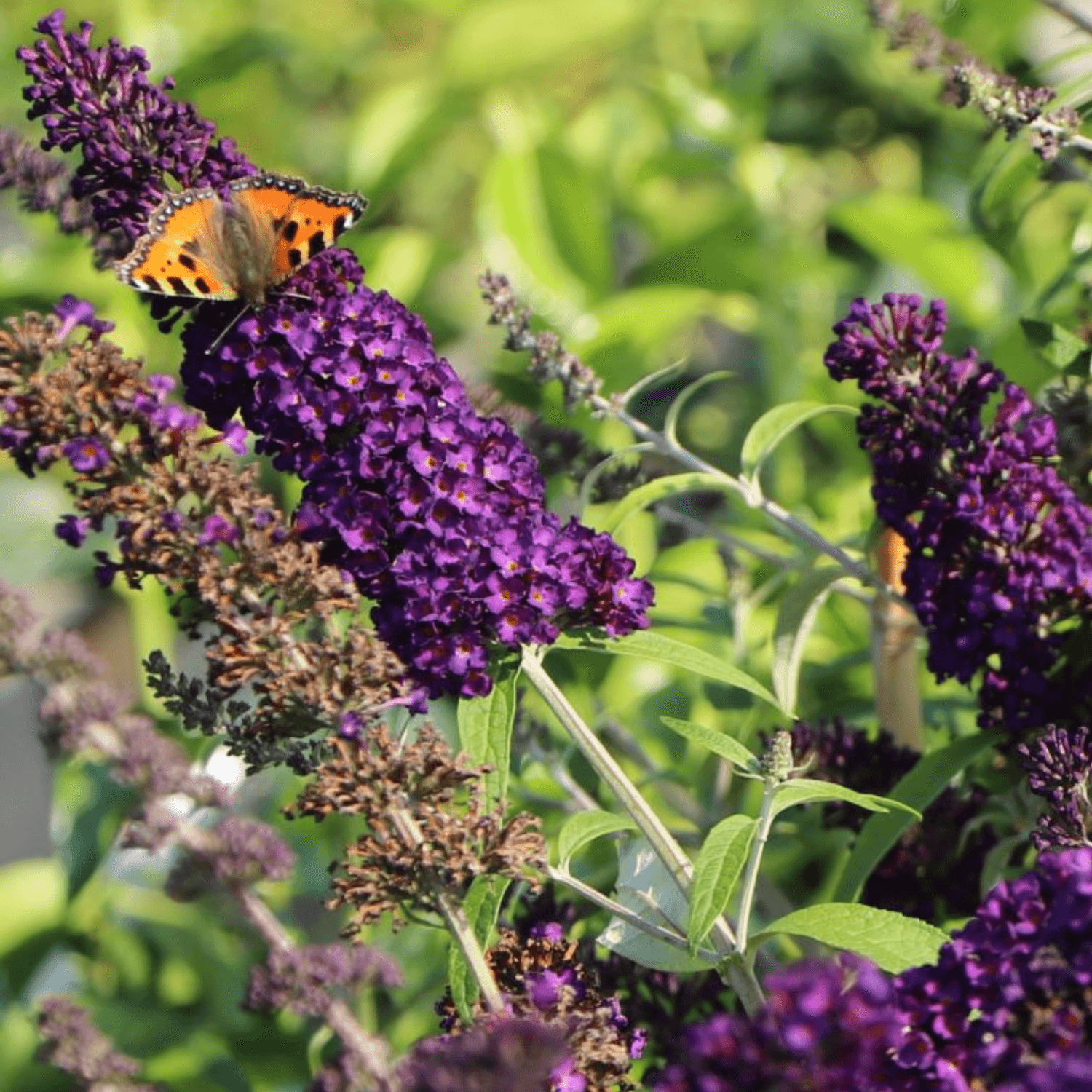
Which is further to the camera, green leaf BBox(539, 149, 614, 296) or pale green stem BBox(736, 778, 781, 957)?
green leaf BBox(539, 149, 614, 296)

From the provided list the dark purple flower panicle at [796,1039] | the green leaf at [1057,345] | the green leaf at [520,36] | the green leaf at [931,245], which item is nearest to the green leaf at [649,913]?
the dark purple flower panicle at [796,1039]

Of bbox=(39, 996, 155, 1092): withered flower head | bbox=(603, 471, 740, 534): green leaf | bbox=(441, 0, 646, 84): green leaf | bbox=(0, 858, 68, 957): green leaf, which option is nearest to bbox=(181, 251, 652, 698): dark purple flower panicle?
bbox=(603, 471, 740, 534): green leaf

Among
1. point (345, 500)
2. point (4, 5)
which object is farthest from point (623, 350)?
point (4, 5)

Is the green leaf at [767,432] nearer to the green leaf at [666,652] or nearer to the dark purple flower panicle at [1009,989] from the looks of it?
the green leaf at [666,652]

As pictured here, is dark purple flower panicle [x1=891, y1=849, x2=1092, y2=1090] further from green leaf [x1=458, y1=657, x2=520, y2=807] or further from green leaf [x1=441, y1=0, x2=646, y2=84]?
green leaf [x1=441, y1=0, x2=646, y2=84]

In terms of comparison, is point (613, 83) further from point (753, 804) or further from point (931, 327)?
point (931, 327)

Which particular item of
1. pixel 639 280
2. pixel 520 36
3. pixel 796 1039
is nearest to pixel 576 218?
pixel 639 280
